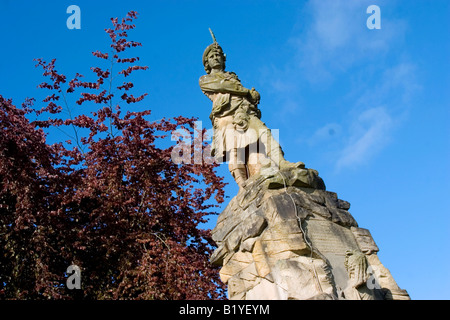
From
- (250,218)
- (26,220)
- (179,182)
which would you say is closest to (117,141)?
(179,182)

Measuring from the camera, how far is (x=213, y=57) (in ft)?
19.8

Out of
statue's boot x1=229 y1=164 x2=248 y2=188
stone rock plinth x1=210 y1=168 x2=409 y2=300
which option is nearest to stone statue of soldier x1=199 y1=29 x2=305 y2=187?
statue's boot x1=229 y1=164 x2=248 y2=188

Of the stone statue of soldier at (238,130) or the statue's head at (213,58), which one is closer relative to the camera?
the stone statue of soldier at (238,130)

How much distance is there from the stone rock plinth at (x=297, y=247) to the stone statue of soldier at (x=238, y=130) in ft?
1.61

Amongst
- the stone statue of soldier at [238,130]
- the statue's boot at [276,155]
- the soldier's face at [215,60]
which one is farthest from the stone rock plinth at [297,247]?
the soldier's face at [215,60]

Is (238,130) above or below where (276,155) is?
above

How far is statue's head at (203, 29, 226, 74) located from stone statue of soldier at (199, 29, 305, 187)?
0.64 ft

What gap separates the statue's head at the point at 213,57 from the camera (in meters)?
6.00

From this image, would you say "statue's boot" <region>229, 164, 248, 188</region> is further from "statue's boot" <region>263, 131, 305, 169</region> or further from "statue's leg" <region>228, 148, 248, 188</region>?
"statue's boot" <region>263, 131, 305, 169</region>

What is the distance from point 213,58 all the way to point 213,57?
22 mm

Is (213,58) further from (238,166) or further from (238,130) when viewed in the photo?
(238,166)

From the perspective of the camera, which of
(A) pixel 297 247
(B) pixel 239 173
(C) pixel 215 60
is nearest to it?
(A) pixel 297 247

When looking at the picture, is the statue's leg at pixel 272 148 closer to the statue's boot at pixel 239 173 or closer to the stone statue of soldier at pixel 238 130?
the stone statue of soldier at pixel 238 130

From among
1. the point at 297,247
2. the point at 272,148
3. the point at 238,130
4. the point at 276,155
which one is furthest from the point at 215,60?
the point at 297,247
